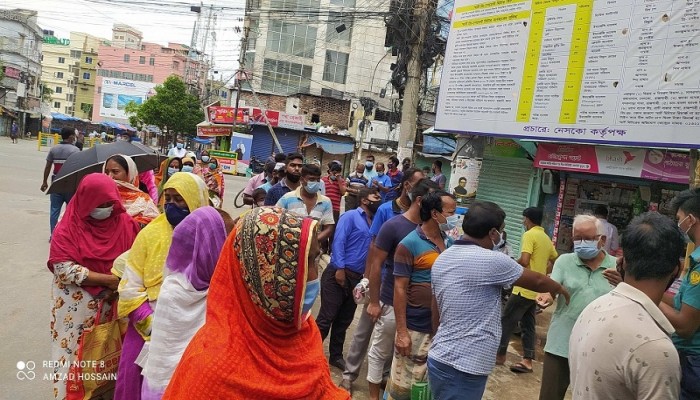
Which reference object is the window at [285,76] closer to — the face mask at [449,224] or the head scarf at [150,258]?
the face mask at [449,224]

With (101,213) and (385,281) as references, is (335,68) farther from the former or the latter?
(101,213)

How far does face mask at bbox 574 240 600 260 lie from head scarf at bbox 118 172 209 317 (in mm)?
2607

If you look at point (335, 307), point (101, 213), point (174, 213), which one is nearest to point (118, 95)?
point (335, 307)

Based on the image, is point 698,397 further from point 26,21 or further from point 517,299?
point 26,21

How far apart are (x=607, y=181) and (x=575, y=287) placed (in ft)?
16.7

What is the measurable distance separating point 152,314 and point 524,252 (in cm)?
398

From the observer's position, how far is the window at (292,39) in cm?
3956

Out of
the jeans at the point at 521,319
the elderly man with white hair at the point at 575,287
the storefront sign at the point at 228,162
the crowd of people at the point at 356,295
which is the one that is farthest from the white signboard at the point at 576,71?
the storefront sign at the point at 228,162

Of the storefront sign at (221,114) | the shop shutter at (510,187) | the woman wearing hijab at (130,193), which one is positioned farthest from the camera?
the storefront sign at (221,114)

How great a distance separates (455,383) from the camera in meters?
3.04

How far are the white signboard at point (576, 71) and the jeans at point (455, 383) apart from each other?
4.58 metres

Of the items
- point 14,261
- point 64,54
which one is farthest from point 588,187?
point 64,54

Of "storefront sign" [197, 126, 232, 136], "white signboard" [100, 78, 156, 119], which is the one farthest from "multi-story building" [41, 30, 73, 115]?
"storefront sign" [197, 126, 232, 136]

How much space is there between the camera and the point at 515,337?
6.98m
